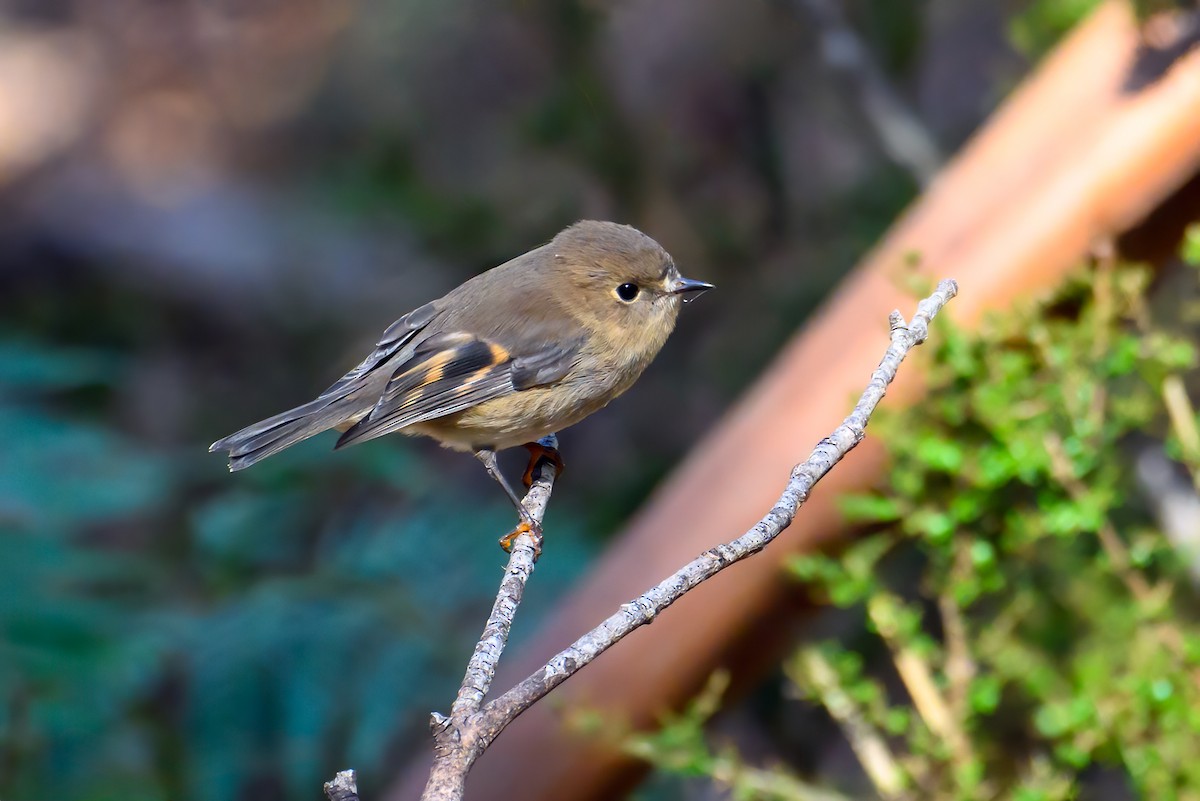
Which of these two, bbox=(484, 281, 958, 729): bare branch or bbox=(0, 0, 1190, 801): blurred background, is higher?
bbox=(0, 0, 1190, 801): blurred background

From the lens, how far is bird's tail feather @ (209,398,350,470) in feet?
5.77

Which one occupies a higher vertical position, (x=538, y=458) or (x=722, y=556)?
(x=538, y=458)

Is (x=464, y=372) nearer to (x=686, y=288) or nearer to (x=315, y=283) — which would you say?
(x=686, y=288)

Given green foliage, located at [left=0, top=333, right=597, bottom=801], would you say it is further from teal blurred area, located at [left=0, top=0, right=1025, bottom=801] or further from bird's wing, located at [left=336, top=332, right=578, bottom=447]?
bird's wing, located at [left=336, top=332, right=578, bottom=447]

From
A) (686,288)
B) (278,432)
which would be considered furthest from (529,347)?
(278,432)

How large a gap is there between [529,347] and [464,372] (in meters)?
0.12

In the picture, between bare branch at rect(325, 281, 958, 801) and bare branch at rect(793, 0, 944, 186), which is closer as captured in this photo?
bare branch at rect(325, 281, 958, 801)

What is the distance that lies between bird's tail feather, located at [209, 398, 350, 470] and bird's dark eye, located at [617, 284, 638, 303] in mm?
488

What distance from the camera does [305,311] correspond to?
16.2ft

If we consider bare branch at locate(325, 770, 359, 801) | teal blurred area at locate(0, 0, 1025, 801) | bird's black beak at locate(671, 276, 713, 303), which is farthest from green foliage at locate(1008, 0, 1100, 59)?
bare branch at locate(325, 770, 359, 801)

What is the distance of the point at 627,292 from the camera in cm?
207

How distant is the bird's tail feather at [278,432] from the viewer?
176 centimetres

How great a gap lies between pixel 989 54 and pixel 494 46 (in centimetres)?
213

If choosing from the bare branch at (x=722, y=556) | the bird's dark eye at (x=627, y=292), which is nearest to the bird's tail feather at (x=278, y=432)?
the bird's dark eye at (x=627, y=292)
